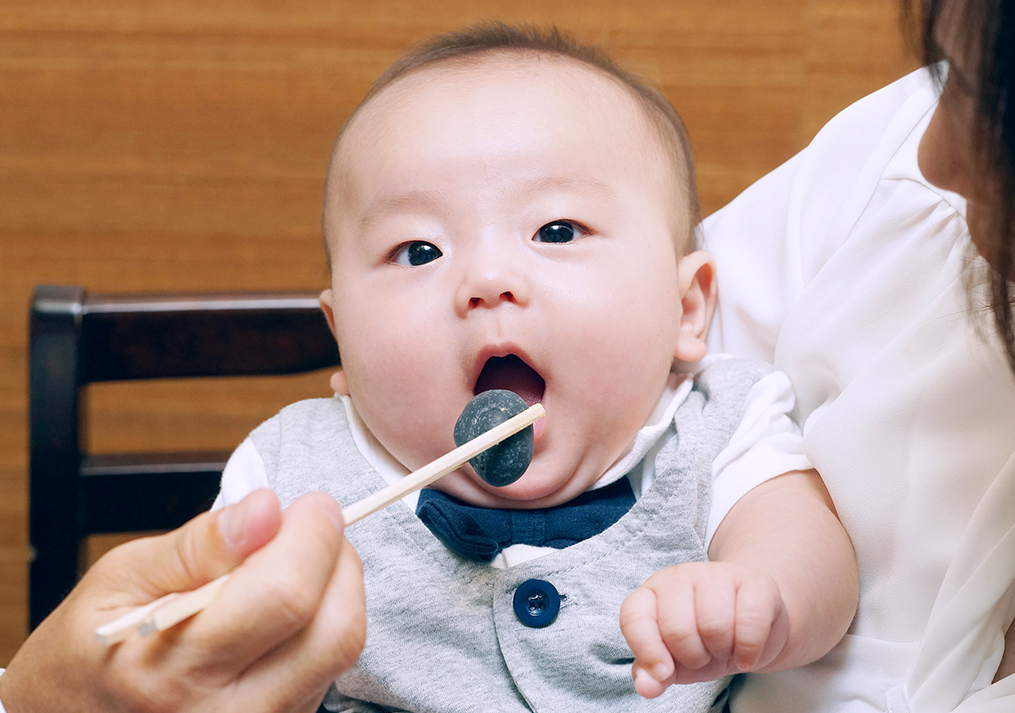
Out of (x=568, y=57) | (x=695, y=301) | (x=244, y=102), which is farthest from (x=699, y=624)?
(x=244, y=102)

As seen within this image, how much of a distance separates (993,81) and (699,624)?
0.34m

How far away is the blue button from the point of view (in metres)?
0.68

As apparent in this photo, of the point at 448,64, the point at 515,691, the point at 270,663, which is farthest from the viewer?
the point at 448,64

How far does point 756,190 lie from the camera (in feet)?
2.94

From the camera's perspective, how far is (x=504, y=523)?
28.4 inches

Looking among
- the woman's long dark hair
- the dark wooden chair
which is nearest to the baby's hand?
the woman's long dark hair

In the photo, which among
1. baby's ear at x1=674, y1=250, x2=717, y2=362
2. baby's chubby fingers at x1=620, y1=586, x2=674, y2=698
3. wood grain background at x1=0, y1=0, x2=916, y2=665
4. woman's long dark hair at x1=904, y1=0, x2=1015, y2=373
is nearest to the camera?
woman's long dark hair at x1=904, y1=0, x2=1015, y2=373

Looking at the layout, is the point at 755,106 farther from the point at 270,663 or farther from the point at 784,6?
the point at 270,663

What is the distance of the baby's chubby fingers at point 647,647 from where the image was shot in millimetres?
521

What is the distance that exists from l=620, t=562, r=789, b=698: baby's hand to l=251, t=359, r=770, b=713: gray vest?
14 cm

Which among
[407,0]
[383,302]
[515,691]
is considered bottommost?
[515,691]

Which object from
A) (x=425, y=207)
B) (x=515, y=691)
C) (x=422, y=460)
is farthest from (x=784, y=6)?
(x=515, y=691)

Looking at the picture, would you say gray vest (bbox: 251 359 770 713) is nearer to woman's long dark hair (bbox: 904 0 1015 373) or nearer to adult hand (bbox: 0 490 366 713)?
adult hand (bbox: 0 490 366 713)

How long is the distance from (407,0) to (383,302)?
3.17 ft
